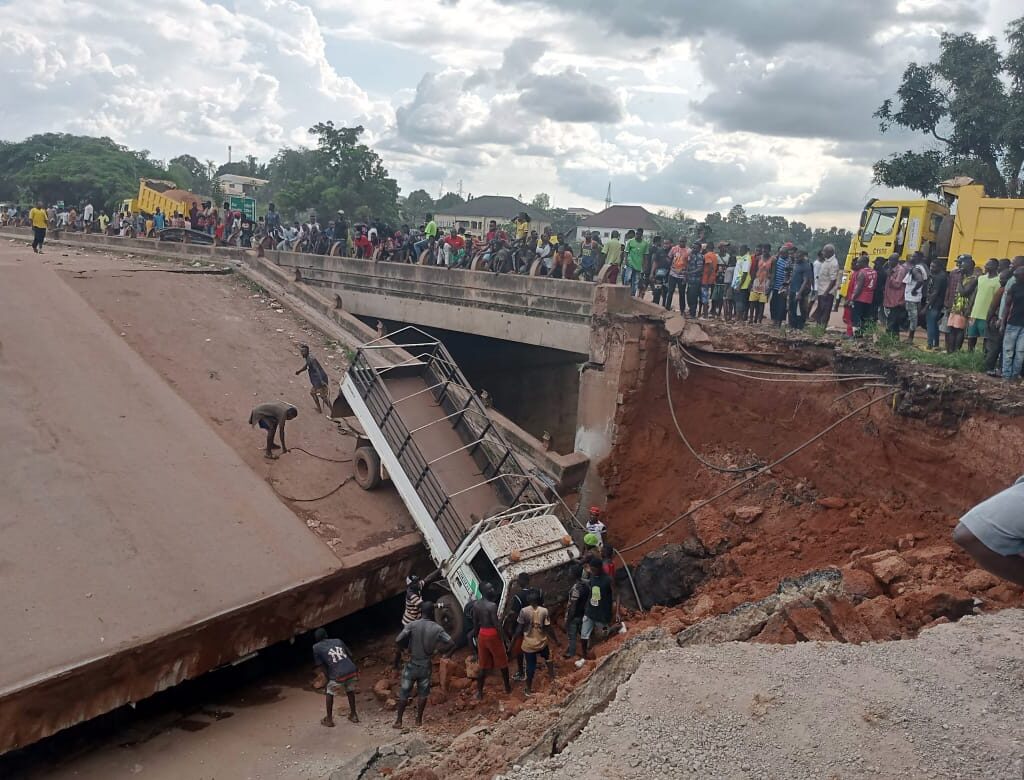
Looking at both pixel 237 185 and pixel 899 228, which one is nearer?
pixel 899 228

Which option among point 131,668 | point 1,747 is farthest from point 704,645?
point 1,747

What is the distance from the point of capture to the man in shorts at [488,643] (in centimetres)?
907

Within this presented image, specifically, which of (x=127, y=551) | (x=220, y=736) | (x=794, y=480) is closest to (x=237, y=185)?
(x=127, y=551)

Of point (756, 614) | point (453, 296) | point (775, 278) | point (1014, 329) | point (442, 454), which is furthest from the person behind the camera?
point (453, 296)

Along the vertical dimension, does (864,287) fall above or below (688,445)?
above

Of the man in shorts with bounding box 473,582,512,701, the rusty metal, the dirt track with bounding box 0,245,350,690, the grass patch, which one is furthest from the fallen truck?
the grass patch

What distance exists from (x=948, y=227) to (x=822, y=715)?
15.3 metres

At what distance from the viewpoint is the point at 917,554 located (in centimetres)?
852

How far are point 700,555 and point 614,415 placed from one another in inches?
132

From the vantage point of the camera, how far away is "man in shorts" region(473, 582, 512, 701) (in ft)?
29.8

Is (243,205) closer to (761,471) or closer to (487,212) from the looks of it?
(761,471)

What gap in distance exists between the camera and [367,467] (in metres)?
13.0

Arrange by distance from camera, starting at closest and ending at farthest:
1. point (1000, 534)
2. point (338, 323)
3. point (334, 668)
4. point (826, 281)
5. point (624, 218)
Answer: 1. point (1000, 534)
2. point (334, 668)
3. point (826, 281)
4. point (338, 323)
5. point (624, 218)

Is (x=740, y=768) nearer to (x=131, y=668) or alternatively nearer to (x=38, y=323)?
(x=131, y=668)
